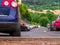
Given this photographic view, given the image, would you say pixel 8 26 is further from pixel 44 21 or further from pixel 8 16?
pixel 44 21

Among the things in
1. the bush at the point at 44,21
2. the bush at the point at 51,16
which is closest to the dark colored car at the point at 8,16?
the bush at the point at 51,16

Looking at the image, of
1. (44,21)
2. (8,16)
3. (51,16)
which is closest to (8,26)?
(8,16)

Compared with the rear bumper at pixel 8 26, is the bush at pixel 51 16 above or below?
below

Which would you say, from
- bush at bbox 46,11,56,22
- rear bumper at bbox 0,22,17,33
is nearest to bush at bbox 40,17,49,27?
bush at bbox 46,11,56,22

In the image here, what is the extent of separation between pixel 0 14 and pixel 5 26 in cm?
36

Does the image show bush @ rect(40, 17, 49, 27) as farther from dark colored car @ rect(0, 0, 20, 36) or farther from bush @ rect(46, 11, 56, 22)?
dark colored car @ rect(0, 0, 20, 36)

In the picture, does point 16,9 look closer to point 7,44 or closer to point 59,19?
point 7,44

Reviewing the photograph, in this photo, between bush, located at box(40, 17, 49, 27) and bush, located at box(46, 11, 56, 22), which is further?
bush, located at box(40, 17, 49, 27)

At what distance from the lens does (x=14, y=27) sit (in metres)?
8.07

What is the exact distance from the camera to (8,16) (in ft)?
26.1

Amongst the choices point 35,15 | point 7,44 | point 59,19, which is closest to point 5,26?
point 7,44

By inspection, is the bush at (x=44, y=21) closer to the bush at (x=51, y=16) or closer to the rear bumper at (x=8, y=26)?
the bush at (x=51, y=16)

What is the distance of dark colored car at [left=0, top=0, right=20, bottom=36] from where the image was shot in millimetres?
7773

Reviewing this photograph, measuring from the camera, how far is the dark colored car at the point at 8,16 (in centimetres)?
777
